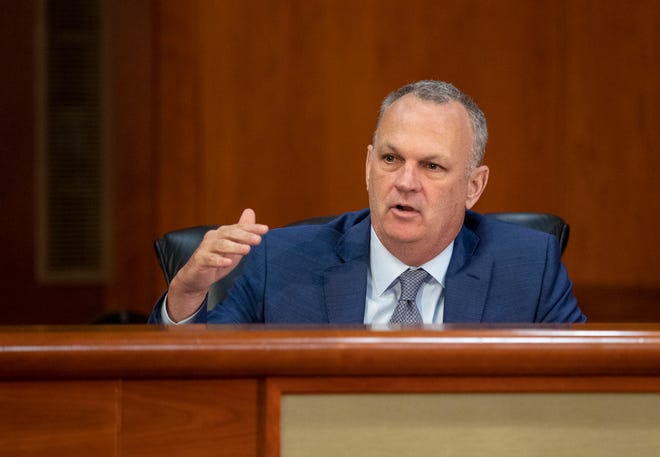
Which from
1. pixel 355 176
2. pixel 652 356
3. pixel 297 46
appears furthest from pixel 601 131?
pixel 652 356

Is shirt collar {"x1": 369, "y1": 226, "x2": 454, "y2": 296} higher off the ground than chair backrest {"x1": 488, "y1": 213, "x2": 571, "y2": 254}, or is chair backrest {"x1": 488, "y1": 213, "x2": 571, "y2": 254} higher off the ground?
chair backrest {"x1": 488, "y1": 213, "x2": 571, "y2": 254}

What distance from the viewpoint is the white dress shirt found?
1676mm

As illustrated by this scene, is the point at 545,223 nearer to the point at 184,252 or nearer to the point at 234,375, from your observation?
the point at 184,252

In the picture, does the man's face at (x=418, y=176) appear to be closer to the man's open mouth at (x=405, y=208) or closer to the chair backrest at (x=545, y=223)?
the man's open mouth at (x=405, y=208)

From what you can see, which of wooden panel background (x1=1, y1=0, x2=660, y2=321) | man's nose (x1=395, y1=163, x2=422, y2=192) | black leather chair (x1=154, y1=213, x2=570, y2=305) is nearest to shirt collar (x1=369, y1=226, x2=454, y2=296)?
man's nose (x1=395, y1=163, x2=422, y2=192)

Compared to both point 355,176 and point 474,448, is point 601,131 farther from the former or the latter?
point 474,448

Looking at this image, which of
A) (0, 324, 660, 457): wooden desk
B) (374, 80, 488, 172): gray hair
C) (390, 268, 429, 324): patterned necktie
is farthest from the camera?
(374, 80, 488, 172): gray hair

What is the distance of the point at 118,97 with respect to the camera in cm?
364

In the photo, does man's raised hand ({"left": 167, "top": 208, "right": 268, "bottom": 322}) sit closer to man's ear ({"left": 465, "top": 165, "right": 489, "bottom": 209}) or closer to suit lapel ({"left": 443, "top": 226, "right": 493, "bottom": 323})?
suit lapel ({"left": 443, "top": 226, "right": 493, "bottom": 323})

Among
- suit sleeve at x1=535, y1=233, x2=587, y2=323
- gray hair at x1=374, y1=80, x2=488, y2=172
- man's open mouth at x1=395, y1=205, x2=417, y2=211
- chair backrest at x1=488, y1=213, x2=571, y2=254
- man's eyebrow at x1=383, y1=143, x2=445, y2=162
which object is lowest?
suit sleeve at x1=535, y1=233, x2=587, y2=323

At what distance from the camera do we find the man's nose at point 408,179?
1.65 m

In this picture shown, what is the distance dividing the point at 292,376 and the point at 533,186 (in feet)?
8.71

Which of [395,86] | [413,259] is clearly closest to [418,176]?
[413,259]

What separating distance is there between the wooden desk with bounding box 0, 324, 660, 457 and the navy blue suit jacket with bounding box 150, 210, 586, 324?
0.82m
